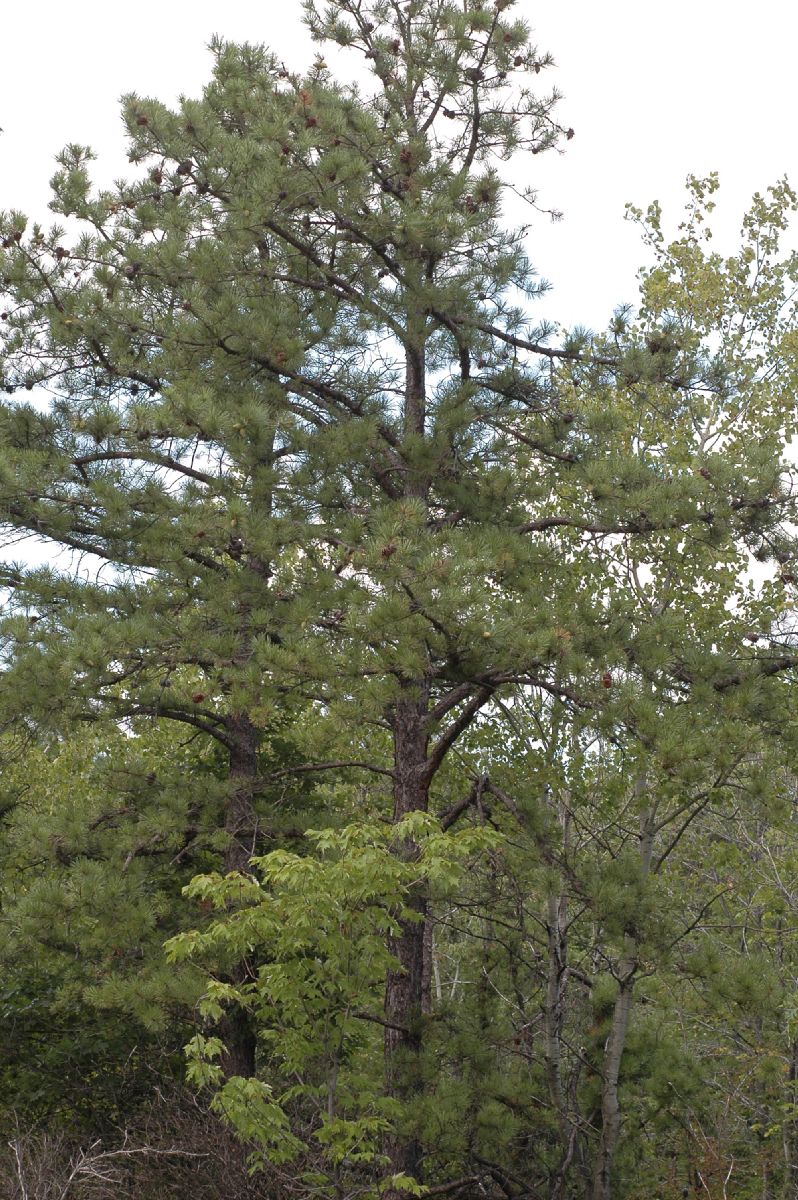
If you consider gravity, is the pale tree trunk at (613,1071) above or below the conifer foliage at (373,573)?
below

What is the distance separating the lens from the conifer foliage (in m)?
7.72

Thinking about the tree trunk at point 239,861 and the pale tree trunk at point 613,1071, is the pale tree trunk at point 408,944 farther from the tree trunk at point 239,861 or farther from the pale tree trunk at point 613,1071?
the pale tree trunk at point 613,1071

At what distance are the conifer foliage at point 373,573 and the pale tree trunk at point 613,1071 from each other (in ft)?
0.15

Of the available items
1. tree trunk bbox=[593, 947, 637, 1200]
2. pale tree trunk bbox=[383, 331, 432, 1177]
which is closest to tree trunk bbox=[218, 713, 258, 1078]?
pale tree trunk bbox=[383, 331, 432, 1177]

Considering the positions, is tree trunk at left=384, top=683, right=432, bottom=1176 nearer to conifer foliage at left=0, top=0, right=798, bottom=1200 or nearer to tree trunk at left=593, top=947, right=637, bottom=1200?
conifer foliage at left=0, top=0, right=798, bottom=1200

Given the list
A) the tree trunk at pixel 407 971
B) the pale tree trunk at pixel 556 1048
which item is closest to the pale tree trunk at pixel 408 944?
the tree trunk at pixel 407 971

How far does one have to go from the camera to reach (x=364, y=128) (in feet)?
29.1

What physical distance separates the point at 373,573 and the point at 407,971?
10.1 feet

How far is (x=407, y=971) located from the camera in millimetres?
8820

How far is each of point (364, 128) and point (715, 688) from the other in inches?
184

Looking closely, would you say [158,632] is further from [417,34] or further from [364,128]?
[417,34]

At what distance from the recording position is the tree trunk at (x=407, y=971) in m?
8.49

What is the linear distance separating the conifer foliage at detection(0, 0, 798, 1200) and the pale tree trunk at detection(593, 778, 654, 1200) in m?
0.04

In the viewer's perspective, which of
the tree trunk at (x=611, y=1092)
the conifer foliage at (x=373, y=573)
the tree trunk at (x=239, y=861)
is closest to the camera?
the conifer foliage at (x=373, y=573)
